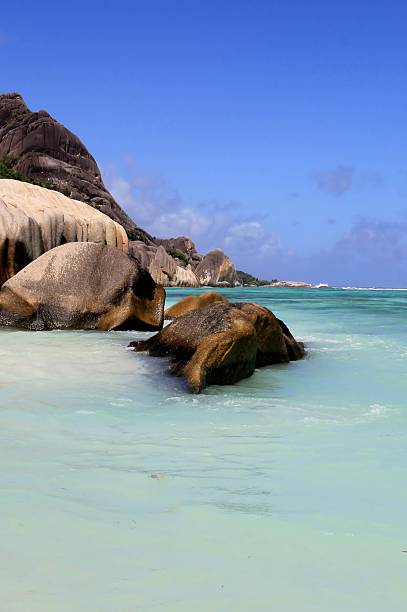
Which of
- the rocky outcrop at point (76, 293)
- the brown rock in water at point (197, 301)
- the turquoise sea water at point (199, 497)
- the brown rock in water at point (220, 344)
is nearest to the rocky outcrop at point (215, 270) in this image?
the brown rock in water at point (197, 301)

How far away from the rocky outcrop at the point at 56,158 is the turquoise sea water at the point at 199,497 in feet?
211

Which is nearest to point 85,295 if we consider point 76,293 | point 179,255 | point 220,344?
point 76,293

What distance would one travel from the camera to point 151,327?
1162cm

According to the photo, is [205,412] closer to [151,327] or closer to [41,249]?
[151,327]

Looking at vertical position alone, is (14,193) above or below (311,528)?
above

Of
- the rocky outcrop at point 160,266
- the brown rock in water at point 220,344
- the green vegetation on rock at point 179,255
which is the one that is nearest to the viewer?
the brown rock in water at point 220,344

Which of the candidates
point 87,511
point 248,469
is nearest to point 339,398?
point 248,469

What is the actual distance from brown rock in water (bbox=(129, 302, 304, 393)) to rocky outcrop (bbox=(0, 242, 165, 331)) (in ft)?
9.82

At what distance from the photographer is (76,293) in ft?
36.4

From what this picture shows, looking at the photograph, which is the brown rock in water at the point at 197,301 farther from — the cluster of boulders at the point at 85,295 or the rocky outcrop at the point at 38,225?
the rocky outcrop at the point at 38,225

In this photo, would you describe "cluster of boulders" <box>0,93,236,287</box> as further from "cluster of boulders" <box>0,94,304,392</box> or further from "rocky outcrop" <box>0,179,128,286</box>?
"cluster of boulders" <box>0,94,304,392</box>

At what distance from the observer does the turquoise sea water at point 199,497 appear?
2074mm

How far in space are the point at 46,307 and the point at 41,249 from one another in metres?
3.06

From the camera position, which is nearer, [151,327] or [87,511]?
[87,511]
